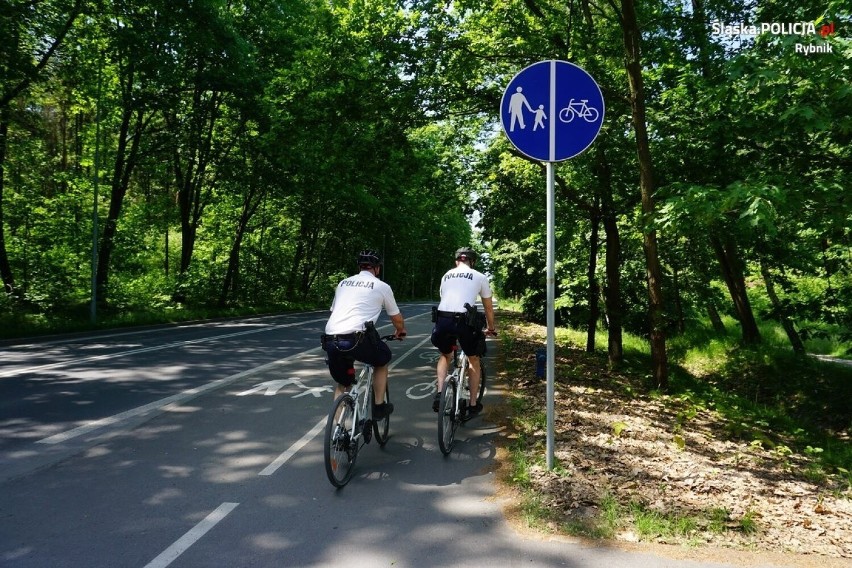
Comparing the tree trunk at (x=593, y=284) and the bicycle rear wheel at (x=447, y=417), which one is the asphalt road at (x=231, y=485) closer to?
the bicycle rear wheel at (x=447, y=417)

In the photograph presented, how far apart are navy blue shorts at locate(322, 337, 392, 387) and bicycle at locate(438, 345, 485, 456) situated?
32.5 inches

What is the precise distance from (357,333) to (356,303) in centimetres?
29

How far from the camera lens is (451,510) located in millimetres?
4059

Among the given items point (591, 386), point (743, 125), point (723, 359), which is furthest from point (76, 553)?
point (723, 359)

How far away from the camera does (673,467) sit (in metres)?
4.82

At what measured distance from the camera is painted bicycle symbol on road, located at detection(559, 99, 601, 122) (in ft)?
15.1

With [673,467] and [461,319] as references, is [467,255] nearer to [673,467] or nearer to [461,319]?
[461,319]

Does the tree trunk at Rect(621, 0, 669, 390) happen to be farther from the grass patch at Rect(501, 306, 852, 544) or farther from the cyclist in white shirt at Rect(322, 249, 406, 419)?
the cyclist in white shirt at Rect(322, 249, 406, 419)

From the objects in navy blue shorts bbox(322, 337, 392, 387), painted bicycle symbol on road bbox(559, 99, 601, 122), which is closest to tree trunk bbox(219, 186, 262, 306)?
navy blue shorts bbox(322, 337, 392, 387)

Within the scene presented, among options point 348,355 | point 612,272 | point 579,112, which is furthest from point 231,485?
point 612,272

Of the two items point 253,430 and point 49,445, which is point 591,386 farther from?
point 49,445

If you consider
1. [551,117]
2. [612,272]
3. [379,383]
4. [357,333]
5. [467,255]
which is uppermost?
[551,117]

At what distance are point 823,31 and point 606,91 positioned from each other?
3.55m

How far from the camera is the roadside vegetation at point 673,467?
145 inches
